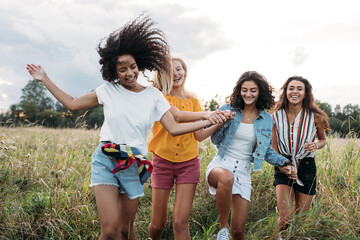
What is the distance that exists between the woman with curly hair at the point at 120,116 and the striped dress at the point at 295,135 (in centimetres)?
118

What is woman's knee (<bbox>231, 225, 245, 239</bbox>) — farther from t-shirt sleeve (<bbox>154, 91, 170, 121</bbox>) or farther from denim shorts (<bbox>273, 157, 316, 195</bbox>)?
t-shirt sleeve (<bbox>154, 91, 170, 121</bbox>)

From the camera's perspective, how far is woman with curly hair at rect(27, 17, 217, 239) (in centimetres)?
269

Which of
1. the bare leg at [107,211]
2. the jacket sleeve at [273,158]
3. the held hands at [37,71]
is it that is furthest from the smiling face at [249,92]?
the held hands at [37,71]

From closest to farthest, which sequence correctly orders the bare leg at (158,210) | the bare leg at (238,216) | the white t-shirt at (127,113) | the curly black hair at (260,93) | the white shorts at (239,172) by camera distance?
the white t-shirt at (127,113) → the bare leg at (238,216) → the white shorts at (239,172) → the bare leg at (158,210) → the curly black hair at (260,93)

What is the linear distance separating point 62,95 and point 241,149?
1957 millimetres

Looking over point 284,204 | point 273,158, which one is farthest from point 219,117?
point 284,204

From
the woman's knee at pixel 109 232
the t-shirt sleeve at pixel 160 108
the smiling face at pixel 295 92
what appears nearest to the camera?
the woman's knee at pixel 109 232

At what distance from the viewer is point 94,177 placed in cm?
272

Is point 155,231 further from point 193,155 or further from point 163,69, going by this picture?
point 163,69

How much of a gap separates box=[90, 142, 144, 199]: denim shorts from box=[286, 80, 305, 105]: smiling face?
2.22m

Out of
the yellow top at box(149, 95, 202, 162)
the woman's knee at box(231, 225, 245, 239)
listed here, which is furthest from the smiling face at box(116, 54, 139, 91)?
the woman's knee at box(231, 225, 245, 239)

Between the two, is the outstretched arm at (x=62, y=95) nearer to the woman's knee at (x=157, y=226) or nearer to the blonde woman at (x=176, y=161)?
the blonde woman at (x=176, y=161)

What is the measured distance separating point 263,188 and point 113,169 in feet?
8.77

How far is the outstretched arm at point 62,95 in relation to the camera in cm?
297
